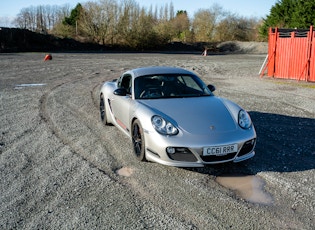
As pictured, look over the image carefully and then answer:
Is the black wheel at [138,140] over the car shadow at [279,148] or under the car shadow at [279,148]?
over

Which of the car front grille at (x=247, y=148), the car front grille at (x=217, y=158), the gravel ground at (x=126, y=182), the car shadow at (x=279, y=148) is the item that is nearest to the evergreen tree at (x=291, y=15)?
the car shadow at (x=279, y=148)

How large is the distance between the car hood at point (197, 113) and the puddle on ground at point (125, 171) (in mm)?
924

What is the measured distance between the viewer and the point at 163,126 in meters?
4.88

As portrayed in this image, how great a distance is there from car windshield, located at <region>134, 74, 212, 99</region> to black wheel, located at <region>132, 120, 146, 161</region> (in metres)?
0.70

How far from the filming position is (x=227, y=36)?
69938 mm

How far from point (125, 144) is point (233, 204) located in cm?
269

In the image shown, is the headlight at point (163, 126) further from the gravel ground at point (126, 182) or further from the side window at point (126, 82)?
the side window at point (126, 82)

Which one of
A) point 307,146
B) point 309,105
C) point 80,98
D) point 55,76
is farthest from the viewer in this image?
point 55,76

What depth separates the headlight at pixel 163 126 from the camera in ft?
15.7

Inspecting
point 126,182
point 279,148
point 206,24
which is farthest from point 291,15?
point 126,182

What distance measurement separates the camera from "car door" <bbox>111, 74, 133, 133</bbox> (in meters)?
5.91

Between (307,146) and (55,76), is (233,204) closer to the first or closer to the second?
(307,146)

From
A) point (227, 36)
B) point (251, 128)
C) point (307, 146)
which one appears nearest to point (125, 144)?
point (251, 128)

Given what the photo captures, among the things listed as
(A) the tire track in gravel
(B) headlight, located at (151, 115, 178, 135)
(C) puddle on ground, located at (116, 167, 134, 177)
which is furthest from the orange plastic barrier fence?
(C) puddle on ground, located at (116, 167, 134, 177)
